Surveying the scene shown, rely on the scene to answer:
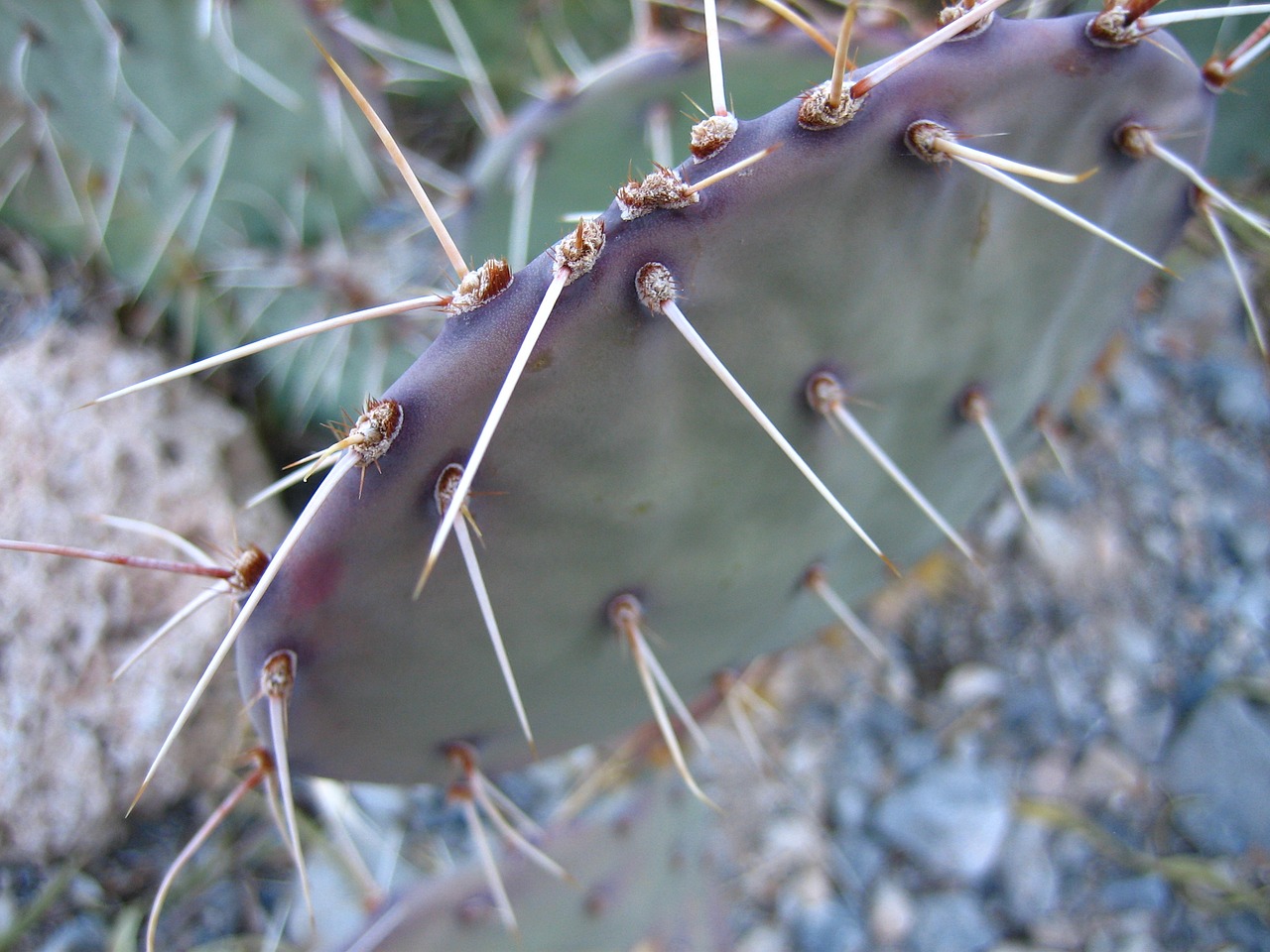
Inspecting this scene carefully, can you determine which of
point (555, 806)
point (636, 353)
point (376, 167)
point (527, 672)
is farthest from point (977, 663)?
point (376, 167)

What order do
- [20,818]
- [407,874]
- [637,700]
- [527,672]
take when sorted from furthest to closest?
[407,874] → [20,818] → [637,700] → [527,672]

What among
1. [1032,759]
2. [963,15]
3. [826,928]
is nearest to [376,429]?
[963,15]

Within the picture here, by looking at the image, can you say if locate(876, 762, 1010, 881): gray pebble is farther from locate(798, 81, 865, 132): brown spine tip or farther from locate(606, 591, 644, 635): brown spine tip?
locate(798, 81, 865, 132): brown spine tip

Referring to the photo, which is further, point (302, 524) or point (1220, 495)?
point (1220, 495)

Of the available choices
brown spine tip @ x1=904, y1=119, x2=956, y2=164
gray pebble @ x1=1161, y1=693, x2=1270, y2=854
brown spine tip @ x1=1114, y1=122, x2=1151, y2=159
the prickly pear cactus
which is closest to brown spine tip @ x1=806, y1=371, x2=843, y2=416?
the prickly pear cactus

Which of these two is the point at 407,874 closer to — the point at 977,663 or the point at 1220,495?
the point at 977,663

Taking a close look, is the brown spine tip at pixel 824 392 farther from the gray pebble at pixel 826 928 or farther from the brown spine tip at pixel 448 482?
the gray pebble at pixel 826 928

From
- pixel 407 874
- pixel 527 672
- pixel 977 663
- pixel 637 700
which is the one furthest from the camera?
pixel 977 663

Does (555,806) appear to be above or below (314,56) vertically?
below
